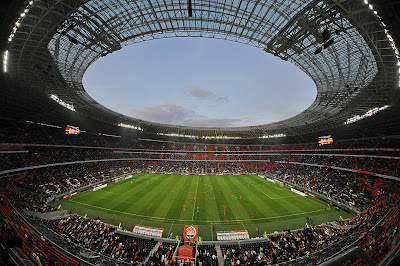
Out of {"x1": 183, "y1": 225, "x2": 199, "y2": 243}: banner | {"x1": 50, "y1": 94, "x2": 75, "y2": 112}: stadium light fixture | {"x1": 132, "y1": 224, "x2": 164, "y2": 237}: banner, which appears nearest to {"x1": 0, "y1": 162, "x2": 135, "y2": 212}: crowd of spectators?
{"x1": 132, "y1": 224, "x2": 164, "y2": 237}: banner

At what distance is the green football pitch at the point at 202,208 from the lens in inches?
859

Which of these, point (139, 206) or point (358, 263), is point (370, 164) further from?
point (139, 206)

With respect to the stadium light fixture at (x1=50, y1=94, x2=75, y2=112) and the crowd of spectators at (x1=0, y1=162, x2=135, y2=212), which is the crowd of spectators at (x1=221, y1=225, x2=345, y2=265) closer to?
the crowd of spectators at (x1=0, y1=162, x2=135, y2=212)

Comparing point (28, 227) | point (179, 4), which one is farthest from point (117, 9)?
point (28, 227)

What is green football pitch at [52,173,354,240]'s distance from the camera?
71.6 feet

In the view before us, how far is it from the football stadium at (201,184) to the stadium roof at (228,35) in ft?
0.56

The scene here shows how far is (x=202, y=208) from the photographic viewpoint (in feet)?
86.7

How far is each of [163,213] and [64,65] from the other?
82.7ft

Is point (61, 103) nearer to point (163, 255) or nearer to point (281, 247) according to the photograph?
point (163, 255)

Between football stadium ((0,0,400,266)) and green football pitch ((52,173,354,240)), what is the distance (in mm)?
291

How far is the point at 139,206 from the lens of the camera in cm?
2647

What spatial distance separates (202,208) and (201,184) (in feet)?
45.9

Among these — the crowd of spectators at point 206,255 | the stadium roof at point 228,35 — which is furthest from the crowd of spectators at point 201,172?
the stadium roof at point 228,35

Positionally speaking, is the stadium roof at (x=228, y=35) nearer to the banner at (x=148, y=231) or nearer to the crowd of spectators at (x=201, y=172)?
the crowd of spectators at (x=201, y=172)
